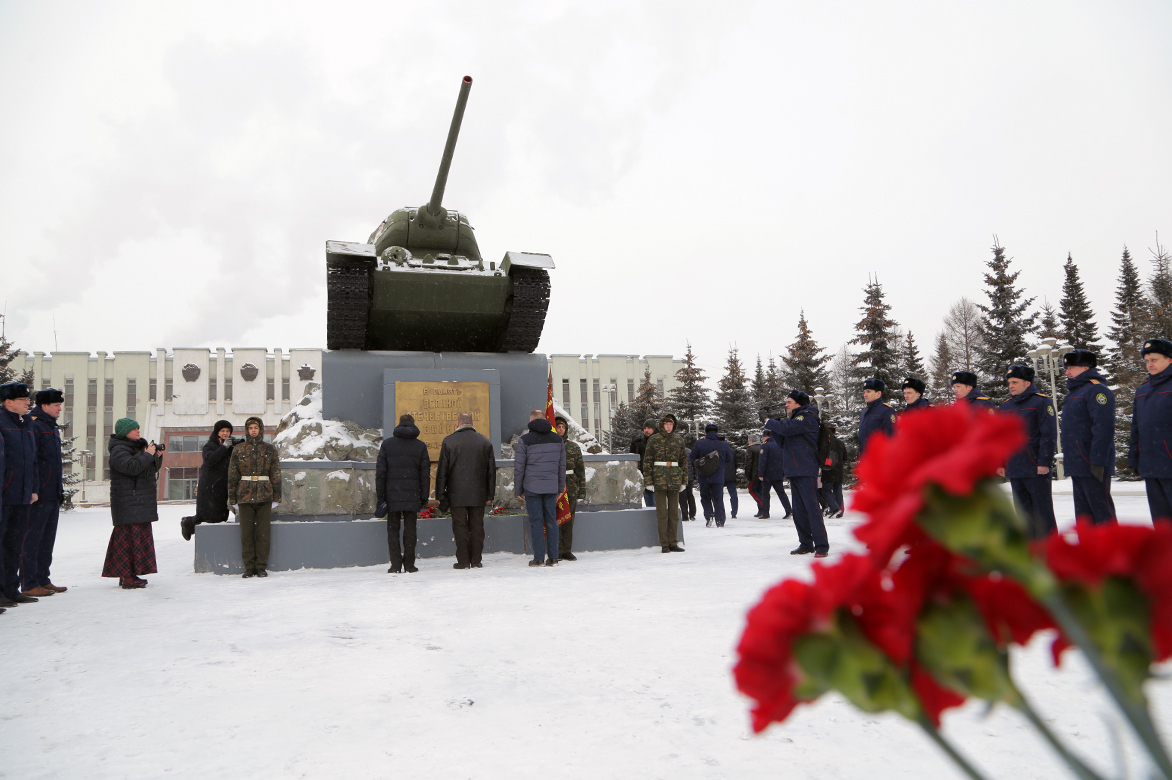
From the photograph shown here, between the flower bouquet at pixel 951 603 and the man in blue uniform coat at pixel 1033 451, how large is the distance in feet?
21.8

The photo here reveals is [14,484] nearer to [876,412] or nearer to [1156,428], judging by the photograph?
[876,412]

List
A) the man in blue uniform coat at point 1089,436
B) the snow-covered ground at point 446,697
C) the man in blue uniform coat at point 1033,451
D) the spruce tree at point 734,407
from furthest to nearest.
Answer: the spruce tree at point 734,407 < the man in blue uniform coat at point 1033,451 < the man in blue uniform coat at point 1089,436 < the snow-covered ground at point 446,697

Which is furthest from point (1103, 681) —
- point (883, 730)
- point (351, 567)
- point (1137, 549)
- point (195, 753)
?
point (351, 567)

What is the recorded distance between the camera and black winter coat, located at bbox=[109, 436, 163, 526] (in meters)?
6.86

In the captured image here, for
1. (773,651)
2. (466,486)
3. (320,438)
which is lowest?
(466,486)

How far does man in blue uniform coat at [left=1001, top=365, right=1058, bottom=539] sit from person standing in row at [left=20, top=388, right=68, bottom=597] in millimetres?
8088

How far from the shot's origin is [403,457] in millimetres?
7805

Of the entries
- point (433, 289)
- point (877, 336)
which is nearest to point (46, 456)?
point (433, 289)

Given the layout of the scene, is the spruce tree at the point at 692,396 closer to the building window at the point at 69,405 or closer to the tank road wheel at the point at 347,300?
the tank road wheel at the point at 347,300

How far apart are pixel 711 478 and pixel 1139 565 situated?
12.5 meters

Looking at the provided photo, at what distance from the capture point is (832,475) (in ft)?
40.2

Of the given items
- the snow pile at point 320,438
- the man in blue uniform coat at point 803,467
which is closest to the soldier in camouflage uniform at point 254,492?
the snow pile at point 320,438

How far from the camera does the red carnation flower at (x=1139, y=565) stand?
0.58 m

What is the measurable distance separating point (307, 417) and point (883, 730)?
897 cm
